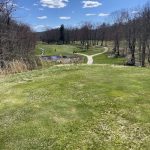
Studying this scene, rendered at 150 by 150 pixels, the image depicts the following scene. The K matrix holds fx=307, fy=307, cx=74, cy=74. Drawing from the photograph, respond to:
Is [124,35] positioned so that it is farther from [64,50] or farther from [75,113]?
[75,113]

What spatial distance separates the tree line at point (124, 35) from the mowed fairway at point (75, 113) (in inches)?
1838

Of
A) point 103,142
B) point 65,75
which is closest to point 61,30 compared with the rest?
point 65,75

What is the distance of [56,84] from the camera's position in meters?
17.7

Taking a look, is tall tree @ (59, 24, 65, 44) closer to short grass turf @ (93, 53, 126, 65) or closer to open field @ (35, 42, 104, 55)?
open field @ (35, 42, 104, 55)

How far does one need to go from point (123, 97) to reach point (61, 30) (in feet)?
507

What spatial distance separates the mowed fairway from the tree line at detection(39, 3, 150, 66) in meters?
46.7

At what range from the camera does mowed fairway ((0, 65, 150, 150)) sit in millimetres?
10439

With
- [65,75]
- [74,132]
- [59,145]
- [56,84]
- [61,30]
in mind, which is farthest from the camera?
[61,30]

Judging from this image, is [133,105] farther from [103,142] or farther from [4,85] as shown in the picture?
[4,85]

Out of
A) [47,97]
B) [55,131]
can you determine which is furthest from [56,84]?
[55,131]

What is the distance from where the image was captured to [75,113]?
12.8 metres

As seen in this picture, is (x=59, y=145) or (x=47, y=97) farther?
(x=47, y=97)

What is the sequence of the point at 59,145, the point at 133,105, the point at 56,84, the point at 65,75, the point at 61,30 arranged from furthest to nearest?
the point at 61,30 → the point at 65,75 → the point at 56,84 → the point at 133,105 → the point at 59,145

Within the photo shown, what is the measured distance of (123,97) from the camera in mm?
15086
